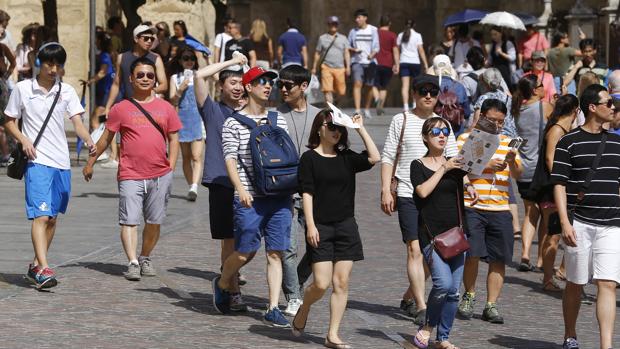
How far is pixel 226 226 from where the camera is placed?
11773 mm

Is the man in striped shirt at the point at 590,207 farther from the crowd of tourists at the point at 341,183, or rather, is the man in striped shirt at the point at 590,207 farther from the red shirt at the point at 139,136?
the red shirt at the point at 139,136

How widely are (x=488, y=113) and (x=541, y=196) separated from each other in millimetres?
2154

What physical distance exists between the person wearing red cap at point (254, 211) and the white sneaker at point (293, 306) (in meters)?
0.40

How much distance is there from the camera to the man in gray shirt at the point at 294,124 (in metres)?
11.2

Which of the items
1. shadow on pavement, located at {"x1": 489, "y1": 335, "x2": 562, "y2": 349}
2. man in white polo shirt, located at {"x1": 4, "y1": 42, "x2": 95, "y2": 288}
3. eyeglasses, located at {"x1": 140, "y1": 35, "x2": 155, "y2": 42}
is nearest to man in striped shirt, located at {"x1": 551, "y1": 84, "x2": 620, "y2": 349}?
shadow on pavement, located at {"x1": 489, "y1": 335, "x2": 562, "y2": 349}

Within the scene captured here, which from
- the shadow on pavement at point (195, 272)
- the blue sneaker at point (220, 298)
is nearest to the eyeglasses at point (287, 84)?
the blue sneaker at point (220, 298)

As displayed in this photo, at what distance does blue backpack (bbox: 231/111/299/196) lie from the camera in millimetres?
10750

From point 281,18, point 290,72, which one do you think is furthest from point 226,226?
point 281,18

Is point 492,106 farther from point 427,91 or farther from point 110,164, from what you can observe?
point 110,164

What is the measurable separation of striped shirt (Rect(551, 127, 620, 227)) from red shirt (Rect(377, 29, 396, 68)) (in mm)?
20226

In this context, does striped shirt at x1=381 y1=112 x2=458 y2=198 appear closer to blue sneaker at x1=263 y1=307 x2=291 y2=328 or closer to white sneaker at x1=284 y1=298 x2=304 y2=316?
white sneaker at x1=284 y1=298 x2=304 y2=316

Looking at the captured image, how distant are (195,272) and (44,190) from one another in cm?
151

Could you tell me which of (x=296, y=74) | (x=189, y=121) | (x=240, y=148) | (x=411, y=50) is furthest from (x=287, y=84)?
(x=411, y=50)

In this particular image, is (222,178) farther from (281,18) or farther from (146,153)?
(281,18)
